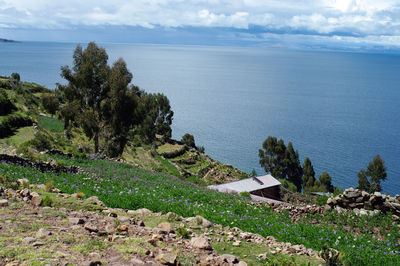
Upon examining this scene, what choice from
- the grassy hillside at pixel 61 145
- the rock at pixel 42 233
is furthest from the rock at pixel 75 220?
the grassy hillside at pixel 61 145

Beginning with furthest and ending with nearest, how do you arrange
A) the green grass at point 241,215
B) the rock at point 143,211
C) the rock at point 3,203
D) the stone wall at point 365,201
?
the stone wall at point 365,201 → the rock at point 143,211 → the green grass at point 241,215 → the rock at point 3,203

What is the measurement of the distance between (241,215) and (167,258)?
7101 millimetres

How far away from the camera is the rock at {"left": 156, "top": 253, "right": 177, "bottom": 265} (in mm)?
7398

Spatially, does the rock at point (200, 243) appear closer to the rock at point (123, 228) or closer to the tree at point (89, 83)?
the rock at point (123, 228)

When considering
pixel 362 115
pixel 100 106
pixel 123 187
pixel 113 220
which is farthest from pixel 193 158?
pixel 362 115

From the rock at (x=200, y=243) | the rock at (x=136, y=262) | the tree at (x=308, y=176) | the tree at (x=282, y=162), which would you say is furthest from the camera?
the tree at (x=282, y=162)

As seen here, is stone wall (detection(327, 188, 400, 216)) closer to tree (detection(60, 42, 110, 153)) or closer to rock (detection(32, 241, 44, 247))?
rock (detection(32, 241, 44, 247))

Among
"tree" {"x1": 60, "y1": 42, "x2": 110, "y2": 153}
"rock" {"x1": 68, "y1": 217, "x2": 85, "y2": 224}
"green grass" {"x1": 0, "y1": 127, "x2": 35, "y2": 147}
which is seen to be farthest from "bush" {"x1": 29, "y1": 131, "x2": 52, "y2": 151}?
"rock" {"x1": 68, "y1": 217, "x2": 85, "y2": 224}

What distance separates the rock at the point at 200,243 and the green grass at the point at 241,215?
348 cm

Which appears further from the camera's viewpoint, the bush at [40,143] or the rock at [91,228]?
the bush at [40,143]

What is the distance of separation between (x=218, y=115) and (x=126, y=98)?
317 feet

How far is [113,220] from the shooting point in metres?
10.1

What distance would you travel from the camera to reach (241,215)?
14094 mm

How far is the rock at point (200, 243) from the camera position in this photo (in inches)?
344
